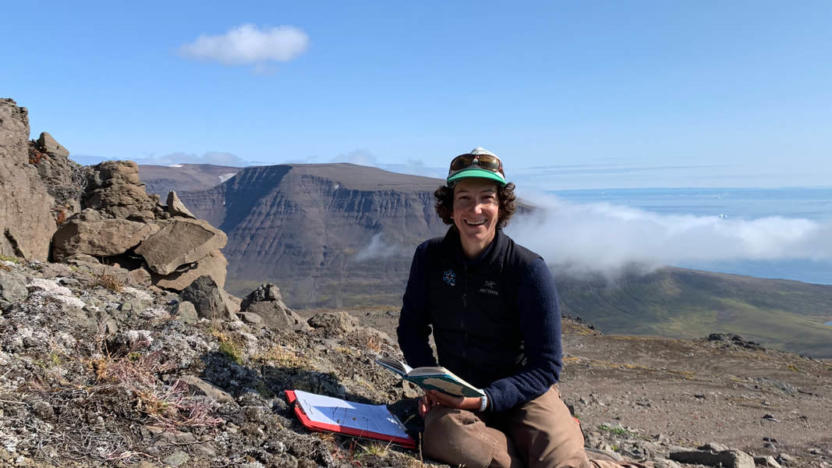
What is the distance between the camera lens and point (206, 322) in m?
7.11

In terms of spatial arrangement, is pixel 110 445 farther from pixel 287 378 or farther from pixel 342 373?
pixel 342 373

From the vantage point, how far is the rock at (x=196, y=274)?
11703 mm

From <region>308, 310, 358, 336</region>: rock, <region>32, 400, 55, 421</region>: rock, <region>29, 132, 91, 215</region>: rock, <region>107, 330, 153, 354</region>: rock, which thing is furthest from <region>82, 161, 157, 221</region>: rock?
<region>32, 400, 55, 421</region>: rock

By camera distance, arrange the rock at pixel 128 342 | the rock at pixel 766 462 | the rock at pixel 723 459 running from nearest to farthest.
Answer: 1. the rock at pixel 128 342
2. the rock at pixel 723 459
3. the rock at pixel 766 462

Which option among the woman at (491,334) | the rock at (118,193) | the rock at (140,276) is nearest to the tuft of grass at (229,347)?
the woman at (491,334)

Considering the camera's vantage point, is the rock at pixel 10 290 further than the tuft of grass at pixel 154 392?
Yes

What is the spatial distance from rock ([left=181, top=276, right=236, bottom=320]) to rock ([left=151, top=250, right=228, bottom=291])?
3619mm

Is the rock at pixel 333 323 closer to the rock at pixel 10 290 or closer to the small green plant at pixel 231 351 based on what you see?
the small green plant at pixel 231 351

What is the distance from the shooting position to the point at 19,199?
31.1 feet

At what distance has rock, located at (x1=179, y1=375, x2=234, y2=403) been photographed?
464 cm

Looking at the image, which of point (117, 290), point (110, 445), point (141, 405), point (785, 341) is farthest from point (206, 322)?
point (785, 341)

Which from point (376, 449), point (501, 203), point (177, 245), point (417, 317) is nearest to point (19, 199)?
point (177, 245)

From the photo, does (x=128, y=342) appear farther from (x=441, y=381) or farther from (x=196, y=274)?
(x=196, y=274)

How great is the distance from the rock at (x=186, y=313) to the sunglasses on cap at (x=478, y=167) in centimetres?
429
